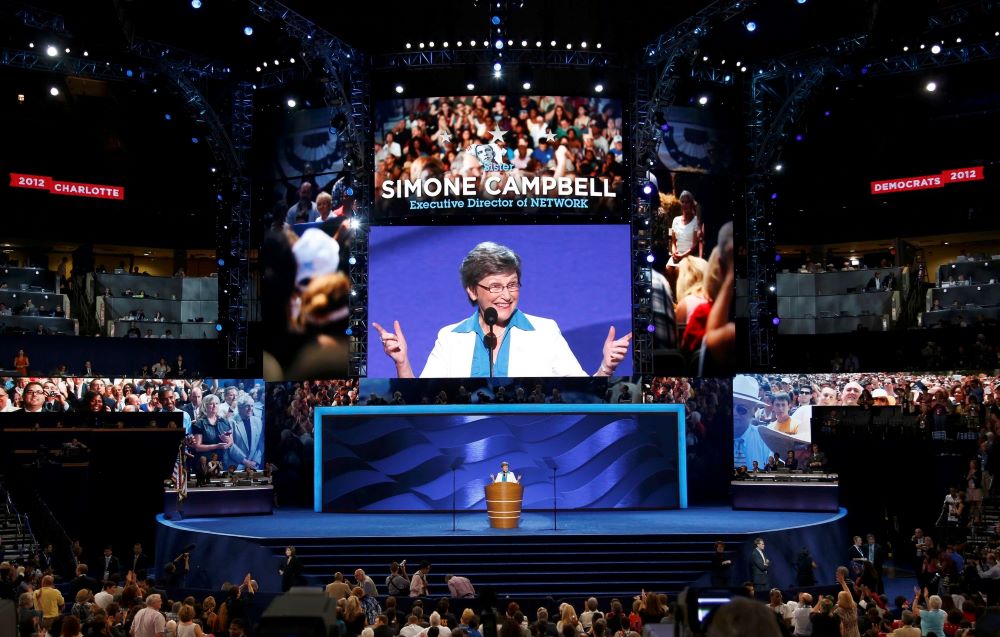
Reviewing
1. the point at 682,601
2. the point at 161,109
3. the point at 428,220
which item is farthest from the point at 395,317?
the point at 682,601

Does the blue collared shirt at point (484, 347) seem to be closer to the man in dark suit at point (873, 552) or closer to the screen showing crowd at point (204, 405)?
the screen showing crowd at point (204, 405)

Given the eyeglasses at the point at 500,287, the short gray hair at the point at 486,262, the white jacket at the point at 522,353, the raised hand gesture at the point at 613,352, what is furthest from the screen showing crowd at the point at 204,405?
the raised hand gesture at the point at 613,352

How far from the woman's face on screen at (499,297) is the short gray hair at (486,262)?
0.15 meters

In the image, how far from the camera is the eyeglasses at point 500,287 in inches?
1083

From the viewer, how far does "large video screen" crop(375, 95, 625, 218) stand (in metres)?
27.4

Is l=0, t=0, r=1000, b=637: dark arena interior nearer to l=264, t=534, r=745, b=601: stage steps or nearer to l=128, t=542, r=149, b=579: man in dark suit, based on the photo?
l=264, t=534, r=745, b=601: stage steps

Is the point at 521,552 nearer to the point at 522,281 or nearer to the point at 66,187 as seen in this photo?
the point at 522,281

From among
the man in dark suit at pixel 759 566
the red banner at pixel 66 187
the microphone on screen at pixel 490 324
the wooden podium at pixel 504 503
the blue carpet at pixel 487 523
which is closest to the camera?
the man in dark suit at pixel 759 566

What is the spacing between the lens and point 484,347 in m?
27.2

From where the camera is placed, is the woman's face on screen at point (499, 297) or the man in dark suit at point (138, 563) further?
the woman's face on screen at point (499, 297)

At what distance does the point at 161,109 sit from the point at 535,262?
13.1m

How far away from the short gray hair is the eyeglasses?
0.87 ft

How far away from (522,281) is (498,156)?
10.3 feet

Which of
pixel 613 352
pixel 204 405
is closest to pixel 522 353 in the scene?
pixel 613 352
